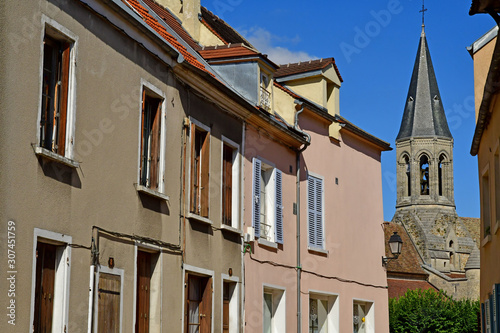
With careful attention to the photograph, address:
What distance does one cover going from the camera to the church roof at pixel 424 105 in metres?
99.0

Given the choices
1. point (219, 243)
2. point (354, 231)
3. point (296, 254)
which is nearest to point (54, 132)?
→ point (219, 243)

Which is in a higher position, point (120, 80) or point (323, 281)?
point (120, 80)

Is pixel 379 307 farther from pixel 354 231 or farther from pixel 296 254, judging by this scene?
pixel 296 254

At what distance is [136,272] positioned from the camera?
1120cm

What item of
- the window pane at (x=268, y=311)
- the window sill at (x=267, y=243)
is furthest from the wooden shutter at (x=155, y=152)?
the window pane at (x=268, y=311)

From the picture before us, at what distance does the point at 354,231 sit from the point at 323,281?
2289mm

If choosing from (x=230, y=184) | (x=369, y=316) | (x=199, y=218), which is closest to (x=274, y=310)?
(x=230, y=184)

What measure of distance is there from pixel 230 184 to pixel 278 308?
3179 millimetres

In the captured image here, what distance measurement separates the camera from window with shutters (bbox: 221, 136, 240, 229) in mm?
14539

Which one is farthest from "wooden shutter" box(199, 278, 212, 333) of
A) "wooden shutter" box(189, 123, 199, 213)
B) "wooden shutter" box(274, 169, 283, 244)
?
"wooden shutter" box(274, 169, 283, 244)

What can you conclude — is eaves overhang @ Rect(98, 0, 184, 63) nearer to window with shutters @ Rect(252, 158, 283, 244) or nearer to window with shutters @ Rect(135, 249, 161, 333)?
window with shutters @ Rect(135, 249, 161, 333)

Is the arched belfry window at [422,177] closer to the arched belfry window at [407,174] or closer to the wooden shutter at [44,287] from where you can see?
the arched belfry window at [407,174]

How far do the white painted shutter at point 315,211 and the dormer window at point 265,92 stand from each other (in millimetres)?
2179

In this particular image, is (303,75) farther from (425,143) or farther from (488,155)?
(425,143)
